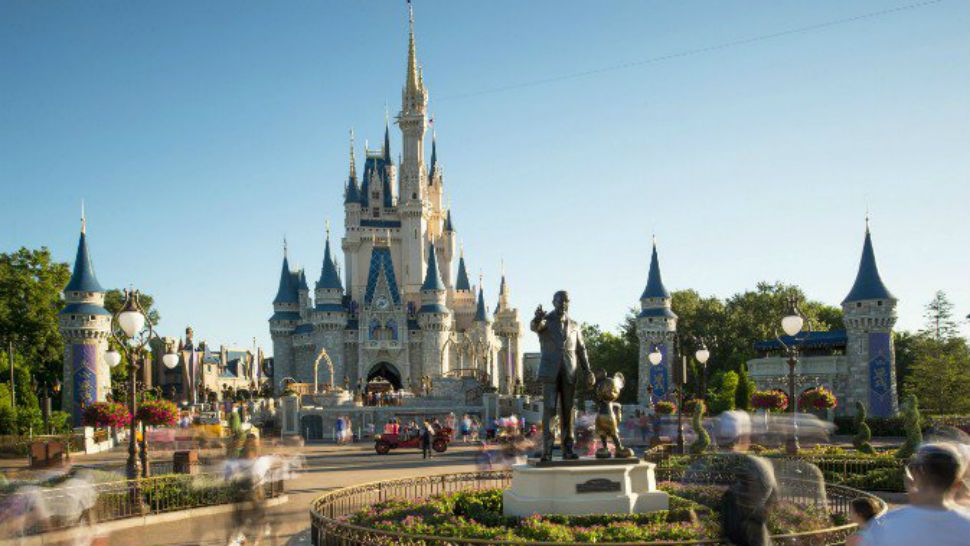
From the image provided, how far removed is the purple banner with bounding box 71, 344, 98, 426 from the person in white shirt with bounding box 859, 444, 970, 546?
45756 millimetres

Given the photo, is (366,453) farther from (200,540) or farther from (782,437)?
(200,540)

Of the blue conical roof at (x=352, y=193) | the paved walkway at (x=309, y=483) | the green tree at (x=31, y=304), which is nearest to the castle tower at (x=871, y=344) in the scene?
the paved walkway at (x=309, y=483)

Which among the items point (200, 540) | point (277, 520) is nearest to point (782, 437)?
point (277, 520)

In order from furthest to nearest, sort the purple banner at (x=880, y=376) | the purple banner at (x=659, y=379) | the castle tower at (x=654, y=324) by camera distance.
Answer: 1. the castle tower at (x=654, y=324)
2. the purple banner at (x=659, y=379)
3. the purple banner at (x=880, y=376)

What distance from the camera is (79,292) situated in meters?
46.3

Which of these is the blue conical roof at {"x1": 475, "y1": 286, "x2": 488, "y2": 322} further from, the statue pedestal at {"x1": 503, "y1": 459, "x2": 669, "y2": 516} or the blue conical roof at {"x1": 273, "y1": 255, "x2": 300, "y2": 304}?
the statue pedestal at {"x1": 503, "y1": 459, "x2": 669, "y2": 516}

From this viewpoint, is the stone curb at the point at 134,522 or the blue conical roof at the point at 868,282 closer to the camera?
the stone curb at the point at 134,522

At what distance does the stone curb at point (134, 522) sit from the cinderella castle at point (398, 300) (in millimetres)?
48758

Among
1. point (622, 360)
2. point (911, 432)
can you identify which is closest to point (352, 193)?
point (622, 360)

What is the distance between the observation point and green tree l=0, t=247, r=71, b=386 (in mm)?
49344

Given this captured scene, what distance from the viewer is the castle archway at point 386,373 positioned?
242ft

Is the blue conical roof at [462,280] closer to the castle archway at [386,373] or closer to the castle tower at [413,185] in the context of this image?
the castle tower at [413,185]

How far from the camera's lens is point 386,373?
7656cm

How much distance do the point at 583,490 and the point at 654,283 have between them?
48609 millimetres
